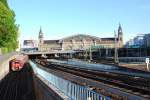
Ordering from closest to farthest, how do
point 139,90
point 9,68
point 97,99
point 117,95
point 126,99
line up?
point 97,99, point 126,99, point 117,95, point 139,90, point 9,68

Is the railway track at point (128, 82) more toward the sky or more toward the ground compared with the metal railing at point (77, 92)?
more toward the ground

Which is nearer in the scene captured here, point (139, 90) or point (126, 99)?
point (126, 99)

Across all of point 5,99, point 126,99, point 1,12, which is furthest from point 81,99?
point 1,12

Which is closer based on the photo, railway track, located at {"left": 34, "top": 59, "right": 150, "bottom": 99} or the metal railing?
the metal railing

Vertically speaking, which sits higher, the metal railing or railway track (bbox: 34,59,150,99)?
the metal railing

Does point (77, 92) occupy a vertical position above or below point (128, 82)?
above

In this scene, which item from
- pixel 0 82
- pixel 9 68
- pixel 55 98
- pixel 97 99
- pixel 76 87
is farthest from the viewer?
pixel 9 68

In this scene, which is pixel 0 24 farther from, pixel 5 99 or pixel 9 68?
pixel 5 99

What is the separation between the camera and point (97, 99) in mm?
14812

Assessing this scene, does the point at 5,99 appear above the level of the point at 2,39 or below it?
below

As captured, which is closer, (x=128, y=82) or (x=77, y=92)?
(x=77, y=92)

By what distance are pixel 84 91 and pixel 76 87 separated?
169 cm

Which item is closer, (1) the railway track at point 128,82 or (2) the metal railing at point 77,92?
(2) the metal railing at point 77,92

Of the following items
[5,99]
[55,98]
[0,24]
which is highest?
[0,24]
